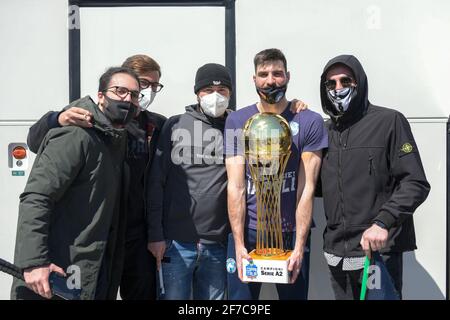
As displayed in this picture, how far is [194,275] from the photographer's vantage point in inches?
114

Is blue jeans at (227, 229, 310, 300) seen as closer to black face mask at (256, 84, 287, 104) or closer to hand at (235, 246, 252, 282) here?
hand at (235, 246, 252, 282)

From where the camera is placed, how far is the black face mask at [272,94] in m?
2.70

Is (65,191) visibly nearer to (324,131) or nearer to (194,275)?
(194,275)

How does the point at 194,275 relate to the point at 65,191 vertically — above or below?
below

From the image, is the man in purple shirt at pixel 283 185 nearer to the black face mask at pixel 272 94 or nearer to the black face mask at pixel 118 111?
the black face mask at pixel 272 94

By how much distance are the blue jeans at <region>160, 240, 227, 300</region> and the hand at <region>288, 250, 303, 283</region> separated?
0.43m

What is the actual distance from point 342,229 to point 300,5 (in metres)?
1.50

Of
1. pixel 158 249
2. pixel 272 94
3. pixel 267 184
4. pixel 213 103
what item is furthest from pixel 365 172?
pixel 158 249

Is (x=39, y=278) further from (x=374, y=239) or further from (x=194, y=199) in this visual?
(x=374, y=239)

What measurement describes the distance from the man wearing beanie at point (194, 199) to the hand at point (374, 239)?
79 centimetres

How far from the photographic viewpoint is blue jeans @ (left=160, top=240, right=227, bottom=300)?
280 cm

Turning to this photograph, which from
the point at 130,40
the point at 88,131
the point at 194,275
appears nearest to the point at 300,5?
the point at 130,40

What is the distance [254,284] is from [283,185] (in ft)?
1.97

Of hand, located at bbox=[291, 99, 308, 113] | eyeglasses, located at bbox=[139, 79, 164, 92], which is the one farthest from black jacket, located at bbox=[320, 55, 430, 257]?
eyeglasses, located at bbox=[139, 79, 164, 92]
